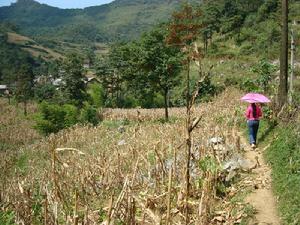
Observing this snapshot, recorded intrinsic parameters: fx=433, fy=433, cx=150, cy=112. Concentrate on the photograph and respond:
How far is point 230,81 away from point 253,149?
84.9ft

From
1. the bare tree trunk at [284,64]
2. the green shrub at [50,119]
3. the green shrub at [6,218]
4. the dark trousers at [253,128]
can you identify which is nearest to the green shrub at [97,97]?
the green shrub at [50,119]

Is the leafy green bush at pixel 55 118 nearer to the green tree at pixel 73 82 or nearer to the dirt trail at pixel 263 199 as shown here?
the green tree at pixel 73 82

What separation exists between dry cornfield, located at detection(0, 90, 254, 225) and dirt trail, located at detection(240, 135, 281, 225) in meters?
0.33

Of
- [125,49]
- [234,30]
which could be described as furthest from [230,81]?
[234,30]

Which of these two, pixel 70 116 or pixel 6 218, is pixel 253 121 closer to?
pixel 6 218

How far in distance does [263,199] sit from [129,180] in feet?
14.3

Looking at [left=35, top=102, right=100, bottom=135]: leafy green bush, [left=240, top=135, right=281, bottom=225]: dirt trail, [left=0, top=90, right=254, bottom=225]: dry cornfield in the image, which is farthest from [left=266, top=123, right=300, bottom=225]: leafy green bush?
[left=35, top=102, right=100, bottom=135]: leafy green bush

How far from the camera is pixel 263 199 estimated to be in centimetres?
842

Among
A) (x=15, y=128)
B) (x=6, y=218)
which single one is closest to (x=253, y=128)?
(x=6, y=218)

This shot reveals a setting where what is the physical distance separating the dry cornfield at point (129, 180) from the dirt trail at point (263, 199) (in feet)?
1.08

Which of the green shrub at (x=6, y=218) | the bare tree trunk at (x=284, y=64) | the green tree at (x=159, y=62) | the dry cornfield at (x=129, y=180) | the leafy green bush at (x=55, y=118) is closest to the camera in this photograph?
the dry cornfield at (x=129, y=180)

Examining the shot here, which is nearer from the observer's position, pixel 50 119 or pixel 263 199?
pixel 263 199

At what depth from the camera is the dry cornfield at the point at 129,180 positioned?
3352 mm

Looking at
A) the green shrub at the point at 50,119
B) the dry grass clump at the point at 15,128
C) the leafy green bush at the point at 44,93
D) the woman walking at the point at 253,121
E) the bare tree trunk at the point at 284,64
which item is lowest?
the dry grass clump at the point at 15,128
